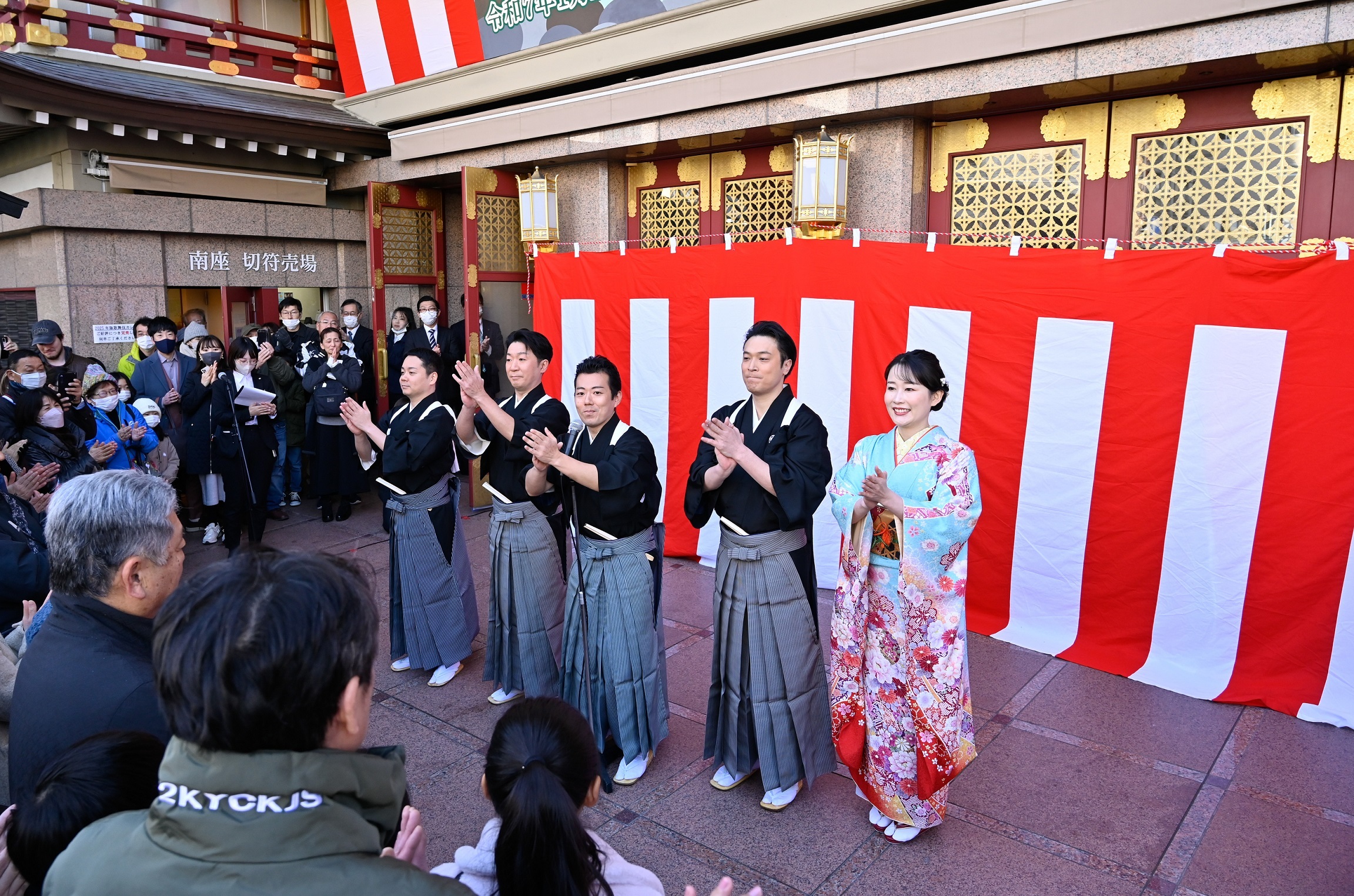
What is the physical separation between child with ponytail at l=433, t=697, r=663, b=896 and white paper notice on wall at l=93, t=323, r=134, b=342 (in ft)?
28.1

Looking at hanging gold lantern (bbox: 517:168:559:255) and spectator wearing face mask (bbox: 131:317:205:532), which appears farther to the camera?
hanging gold lantern (bbox: 517:168:559:255)

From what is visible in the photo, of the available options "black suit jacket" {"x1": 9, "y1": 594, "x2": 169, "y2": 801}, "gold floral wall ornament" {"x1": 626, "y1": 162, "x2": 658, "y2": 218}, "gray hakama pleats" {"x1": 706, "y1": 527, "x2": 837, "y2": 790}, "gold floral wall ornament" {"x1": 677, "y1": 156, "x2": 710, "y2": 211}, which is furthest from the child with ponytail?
"gold floral wall ornament" {"x1": 626, "y1": 162, "x2": 658, "y2": 218}

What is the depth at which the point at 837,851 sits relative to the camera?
10.2 ft

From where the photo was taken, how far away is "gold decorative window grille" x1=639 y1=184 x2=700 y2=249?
25.1 ft

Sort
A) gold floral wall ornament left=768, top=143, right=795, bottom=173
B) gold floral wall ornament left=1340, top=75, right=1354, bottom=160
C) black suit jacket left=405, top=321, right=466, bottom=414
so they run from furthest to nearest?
1. black suit jacket left=405, top=321, right=466, bottom=414
2. gold floral wall ornament left=768, top=143, right=795, bottom=173
3. gold floral wall ornament left=1340, top=75, right=1354, bottom=160

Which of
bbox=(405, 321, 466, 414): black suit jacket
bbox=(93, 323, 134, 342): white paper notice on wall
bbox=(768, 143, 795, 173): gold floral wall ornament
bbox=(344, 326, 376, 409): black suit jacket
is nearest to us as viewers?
bbox=(768, 143, 795, 173): gold floral wall ornament

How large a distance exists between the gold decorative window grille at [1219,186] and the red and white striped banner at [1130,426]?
1205mm

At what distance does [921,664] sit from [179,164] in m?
9.03

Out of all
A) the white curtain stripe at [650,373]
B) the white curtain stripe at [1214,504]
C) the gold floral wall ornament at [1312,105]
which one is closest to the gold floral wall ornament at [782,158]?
the white curtain stripe at [650,373]

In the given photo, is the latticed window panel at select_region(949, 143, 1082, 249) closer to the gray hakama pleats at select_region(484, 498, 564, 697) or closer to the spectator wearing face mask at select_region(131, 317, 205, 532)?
the gray hakama pleats at select_region(484, 498, 564, 697)

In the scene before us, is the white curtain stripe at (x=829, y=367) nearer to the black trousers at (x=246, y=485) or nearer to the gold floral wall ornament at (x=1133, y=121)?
the gold floral wall ornament at (x=1133, y=121)

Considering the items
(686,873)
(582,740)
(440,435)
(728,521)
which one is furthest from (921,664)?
(440,435)

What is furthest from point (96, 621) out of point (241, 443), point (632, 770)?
point (241, 443)

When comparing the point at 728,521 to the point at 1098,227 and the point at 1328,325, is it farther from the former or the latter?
the point at 1098,227
